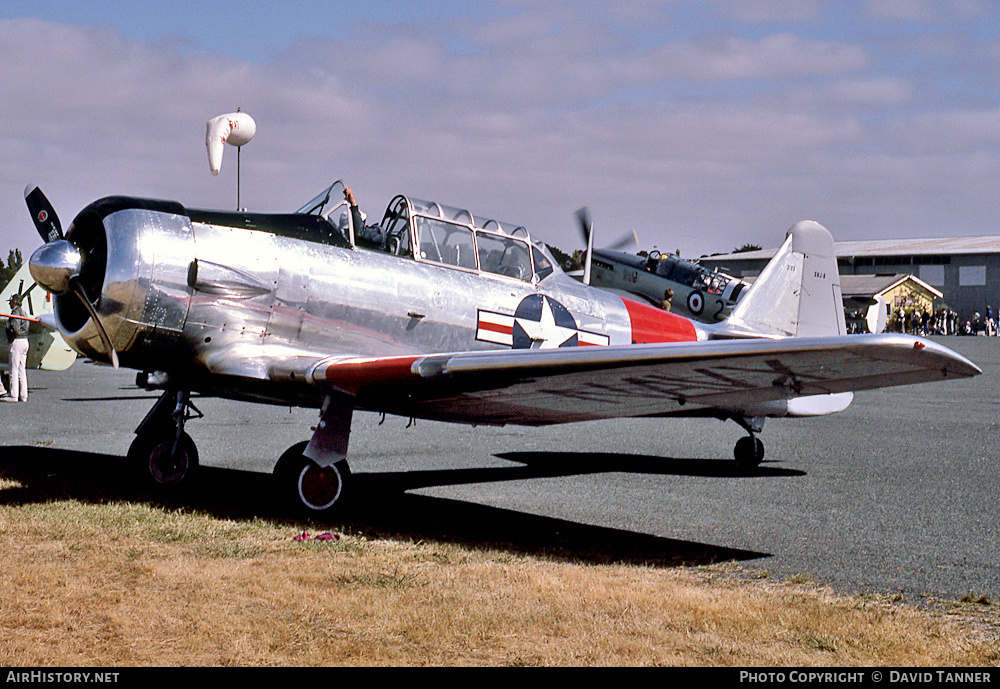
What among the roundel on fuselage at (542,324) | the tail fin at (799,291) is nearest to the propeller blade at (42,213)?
the roundel on fuselage at (542,324)

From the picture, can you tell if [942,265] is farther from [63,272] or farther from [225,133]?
[63,272]

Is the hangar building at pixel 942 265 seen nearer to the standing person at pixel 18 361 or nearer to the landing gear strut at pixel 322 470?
the standing person at pixel 18 361

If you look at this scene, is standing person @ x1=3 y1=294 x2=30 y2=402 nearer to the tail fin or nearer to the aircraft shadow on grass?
the aircraft shadow on grass

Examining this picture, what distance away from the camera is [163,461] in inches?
294

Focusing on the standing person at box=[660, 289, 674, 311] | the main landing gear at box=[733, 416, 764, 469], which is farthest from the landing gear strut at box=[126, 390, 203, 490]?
the standing person at box=[660, 289, 674, 311]

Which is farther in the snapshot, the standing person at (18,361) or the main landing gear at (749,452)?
the standing person at (18,361)

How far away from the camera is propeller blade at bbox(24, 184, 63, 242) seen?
7.07 meters

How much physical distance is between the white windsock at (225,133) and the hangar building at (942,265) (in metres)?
62.7

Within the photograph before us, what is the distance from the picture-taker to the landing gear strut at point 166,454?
24.1ft

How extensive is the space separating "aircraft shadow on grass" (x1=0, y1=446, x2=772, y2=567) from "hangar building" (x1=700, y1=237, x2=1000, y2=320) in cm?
6183

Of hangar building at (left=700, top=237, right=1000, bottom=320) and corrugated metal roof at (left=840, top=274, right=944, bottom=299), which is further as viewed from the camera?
hangar building at (left=700, top=237, right=1000, bottom=320)

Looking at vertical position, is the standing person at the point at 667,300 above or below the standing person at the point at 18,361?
above

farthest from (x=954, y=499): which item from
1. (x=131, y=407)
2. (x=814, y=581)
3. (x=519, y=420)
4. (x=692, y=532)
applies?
(x=131, y=407)

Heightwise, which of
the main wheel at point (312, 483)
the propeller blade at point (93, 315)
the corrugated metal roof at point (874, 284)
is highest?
the corrugated metal roof at point (874, 284)
